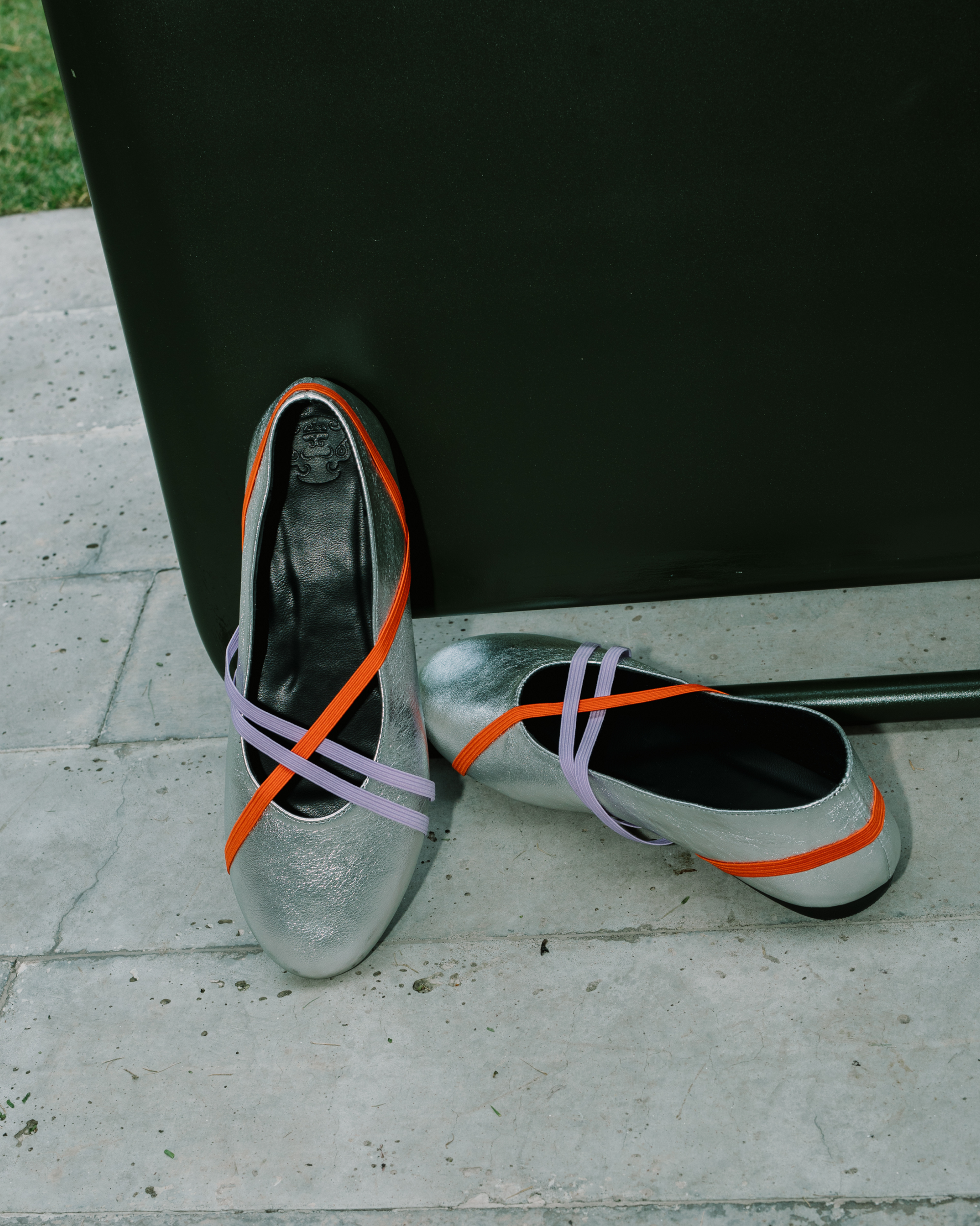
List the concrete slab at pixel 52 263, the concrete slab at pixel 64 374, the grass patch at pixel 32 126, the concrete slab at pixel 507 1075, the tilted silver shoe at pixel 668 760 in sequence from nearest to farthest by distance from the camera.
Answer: the concrete slab at pixel 507 1075, the tilted silver shoe at pixel 668 760, the concrete slab at pixel 64 374, the concrete slab at pixel 52 263, the grass patch at pixel 32 126

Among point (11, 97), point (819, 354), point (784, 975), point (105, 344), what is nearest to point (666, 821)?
point (784, 975)

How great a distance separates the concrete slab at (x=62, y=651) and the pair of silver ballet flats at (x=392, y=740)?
31 centimetres

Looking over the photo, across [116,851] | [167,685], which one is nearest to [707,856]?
[116,851]

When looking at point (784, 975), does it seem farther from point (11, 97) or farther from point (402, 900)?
point (11, 97)

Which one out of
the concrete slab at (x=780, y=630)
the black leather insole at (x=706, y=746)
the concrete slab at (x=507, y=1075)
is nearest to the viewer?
the concrete slab at (x=507, y=1075)

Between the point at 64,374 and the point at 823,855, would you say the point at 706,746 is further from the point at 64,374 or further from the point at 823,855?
the point at 64,374

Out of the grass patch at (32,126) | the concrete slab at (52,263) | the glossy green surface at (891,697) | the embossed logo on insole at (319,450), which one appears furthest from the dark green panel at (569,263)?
the grass patch at (32,126)

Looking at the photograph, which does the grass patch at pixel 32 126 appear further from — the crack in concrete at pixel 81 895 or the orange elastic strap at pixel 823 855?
the orange elastic strap at pixel 823 855

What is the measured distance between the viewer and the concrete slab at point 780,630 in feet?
4.34

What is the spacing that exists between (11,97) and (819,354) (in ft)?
10.4

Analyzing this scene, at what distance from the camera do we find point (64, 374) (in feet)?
7.17

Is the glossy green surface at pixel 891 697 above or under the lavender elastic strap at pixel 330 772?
under

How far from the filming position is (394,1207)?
2.88ft

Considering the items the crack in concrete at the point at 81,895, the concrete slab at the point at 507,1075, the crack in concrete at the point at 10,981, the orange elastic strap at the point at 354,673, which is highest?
the orange elastic strap at the point at 354,673
